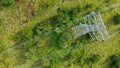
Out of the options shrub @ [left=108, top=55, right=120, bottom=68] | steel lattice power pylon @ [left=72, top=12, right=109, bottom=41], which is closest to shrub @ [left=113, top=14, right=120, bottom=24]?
steel lattice power pylon @ [left=72, top=12, right=109, bottom=41]

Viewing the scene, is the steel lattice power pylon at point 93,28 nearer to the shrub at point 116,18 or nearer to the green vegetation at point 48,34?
the green vegetation at point 48,34

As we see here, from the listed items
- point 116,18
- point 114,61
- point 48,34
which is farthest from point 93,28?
point 114,61

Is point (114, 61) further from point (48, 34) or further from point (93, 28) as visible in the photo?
point (48, 34)

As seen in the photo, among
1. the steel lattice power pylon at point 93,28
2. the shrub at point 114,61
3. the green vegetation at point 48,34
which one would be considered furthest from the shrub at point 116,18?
the shrub at point 114,61

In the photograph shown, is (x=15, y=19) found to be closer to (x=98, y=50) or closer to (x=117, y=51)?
(x=98, y=50)

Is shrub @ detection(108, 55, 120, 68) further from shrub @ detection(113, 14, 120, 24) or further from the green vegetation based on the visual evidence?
shrub @ detection(113, 14, 120, 24)
